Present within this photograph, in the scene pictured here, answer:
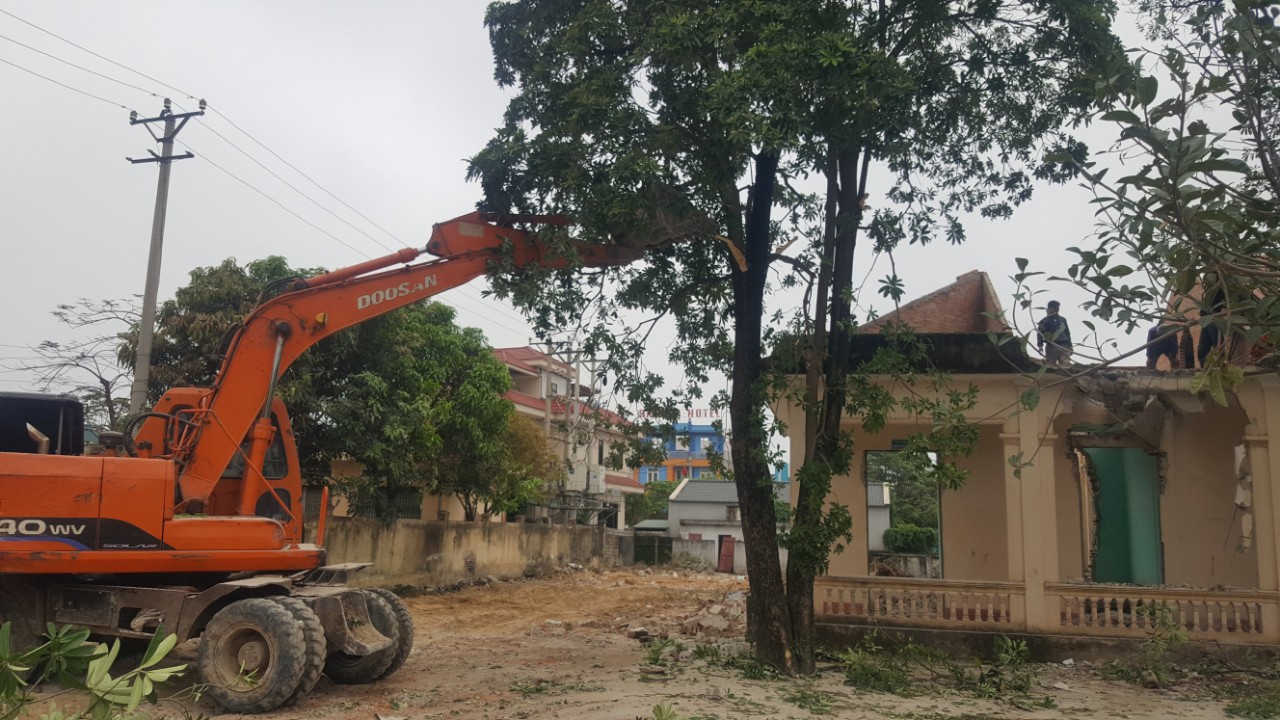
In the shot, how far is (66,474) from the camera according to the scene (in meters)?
8.24

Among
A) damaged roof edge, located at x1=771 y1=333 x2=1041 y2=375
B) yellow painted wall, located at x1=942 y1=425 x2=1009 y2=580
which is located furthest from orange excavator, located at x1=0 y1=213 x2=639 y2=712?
yellow painted wall, located at x1=942 y1=425 x2=1009 y2=580

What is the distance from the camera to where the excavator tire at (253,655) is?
26.4ft

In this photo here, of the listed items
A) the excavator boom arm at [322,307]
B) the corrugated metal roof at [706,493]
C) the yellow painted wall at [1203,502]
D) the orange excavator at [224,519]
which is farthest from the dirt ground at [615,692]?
the corrugated metal roof at [706,493]

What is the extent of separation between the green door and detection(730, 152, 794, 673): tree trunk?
7.17 meters

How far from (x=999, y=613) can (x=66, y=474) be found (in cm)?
1005

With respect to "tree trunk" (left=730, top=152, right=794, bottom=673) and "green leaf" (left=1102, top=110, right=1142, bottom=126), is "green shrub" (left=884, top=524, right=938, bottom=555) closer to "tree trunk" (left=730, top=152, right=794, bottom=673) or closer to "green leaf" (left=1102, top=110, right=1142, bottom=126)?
"tree trunk" (left=730, top=152, right=794, bottom=673)

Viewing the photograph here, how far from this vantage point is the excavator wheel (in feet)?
27.0

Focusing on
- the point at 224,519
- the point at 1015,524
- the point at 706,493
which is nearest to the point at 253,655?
the point at 224,519

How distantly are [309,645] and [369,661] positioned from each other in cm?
127

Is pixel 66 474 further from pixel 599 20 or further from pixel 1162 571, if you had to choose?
→ pixel 1162 571

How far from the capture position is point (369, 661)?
9.43m

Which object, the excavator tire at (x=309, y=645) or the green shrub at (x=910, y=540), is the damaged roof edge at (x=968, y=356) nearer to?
the excavator tire at (x=309, y=645)

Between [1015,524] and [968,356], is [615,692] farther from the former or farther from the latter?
[968,356]

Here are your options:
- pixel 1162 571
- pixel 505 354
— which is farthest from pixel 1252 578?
pixel 505 354
